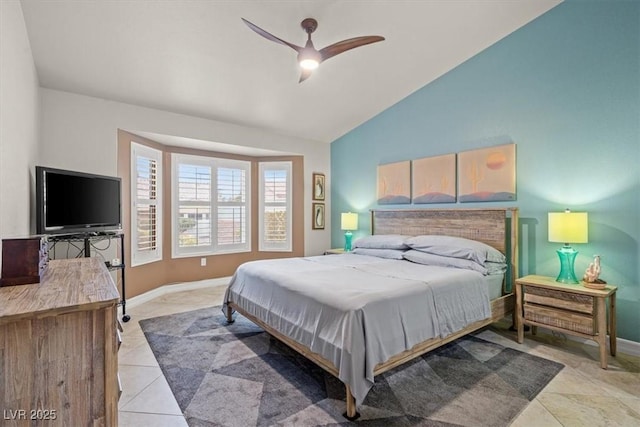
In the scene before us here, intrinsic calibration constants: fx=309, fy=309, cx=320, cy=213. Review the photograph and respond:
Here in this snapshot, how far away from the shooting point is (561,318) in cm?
267

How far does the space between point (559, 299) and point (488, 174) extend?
150 centimetres

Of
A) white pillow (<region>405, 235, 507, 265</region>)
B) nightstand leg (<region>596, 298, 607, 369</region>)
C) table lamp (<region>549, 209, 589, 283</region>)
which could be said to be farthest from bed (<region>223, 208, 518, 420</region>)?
nightstand leg (<region>596, 298, 607, 369</region>)

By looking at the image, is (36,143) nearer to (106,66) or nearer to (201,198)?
(106,66)

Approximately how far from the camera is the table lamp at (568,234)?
2.66 metres

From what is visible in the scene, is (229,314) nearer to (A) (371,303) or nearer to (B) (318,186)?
(A) (371,303)

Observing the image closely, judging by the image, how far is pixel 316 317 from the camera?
7.06ft

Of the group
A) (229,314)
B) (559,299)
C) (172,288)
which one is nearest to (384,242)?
(559,299)

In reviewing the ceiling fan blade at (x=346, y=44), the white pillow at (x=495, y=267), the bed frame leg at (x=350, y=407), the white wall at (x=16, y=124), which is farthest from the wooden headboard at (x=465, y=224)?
the white wall at (x=16, y=124)

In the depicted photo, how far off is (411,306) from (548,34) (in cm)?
313

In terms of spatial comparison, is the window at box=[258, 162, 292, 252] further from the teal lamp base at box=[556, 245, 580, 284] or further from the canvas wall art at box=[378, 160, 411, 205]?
the teal lamp base at box=[556, 245, 580, 284]

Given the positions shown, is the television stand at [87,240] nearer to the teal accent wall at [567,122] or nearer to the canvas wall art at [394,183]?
the canvas wall art at [394,183]

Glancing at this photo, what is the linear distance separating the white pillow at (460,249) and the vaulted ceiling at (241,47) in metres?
2.18

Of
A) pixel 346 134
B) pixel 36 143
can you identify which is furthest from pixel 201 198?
pixel 346 134

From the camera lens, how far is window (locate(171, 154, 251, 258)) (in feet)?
15.8
